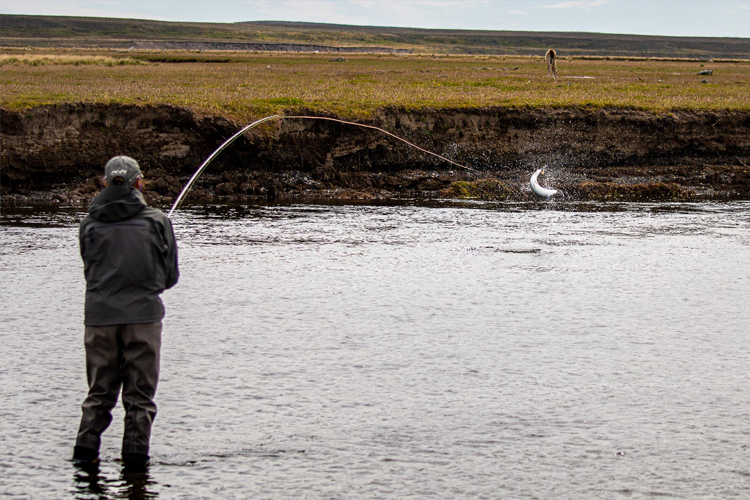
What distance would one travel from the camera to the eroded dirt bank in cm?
1914

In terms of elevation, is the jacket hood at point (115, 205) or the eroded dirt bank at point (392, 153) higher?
the eroded dirt bank at point (392, 153)

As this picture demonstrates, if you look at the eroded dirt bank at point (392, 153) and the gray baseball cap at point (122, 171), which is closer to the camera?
the gray baseball cap at point (122, 171)

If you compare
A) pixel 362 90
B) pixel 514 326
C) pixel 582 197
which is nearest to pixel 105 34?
pixel 362 90

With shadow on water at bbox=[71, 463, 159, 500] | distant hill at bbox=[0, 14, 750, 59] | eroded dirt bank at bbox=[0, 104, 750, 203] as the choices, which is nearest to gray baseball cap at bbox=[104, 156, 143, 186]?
shadow on water at bbox=[71, 463, 159, 500]

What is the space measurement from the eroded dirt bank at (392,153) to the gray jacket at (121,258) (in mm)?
13645

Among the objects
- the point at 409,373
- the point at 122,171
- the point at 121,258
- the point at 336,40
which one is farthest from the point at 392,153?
the point at 336,40

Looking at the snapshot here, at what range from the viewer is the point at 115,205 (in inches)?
202

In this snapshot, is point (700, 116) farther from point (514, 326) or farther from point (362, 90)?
point (514, 326)

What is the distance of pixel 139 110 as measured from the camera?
20.4 meters

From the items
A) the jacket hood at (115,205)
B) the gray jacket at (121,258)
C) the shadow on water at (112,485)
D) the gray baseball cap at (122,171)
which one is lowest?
the shadow on water at (112,485)

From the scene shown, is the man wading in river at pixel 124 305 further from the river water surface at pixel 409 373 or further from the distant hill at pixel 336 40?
the distant hill at pixel 336 40

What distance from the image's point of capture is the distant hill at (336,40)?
142 metres

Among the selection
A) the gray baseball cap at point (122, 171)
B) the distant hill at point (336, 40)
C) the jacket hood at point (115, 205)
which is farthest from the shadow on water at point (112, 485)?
the distant hill at point (336, 40)

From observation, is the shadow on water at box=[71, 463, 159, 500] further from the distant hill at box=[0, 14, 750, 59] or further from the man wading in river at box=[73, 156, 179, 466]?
the distant hill at box=[0, 14, 750, 59]
